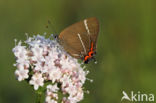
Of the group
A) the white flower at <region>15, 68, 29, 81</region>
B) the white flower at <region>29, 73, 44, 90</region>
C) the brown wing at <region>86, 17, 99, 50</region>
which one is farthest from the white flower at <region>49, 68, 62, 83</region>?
the brown wing at <region>86, 17, 99, 50</region>

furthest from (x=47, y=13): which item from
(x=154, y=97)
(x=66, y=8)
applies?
(x=154, y=97)

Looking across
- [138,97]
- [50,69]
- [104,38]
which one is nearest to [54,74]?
[50,69]

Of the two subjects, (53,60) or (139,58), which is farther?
(139,58)

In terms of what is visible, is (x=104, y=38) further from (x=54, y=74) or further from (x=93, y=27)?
(x=54, y=74)

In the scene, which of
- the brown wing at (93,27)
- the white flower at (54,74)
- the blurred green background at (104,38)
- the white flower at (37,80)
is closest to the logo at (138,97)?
the blurred green background at (104,38)

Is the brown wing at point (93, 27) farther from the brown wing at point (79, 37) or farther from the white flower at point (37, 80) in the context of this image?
the white flower at point (37, 80)

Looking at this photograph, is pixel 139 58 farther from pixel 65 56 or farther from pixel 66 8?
pixel 65 56
